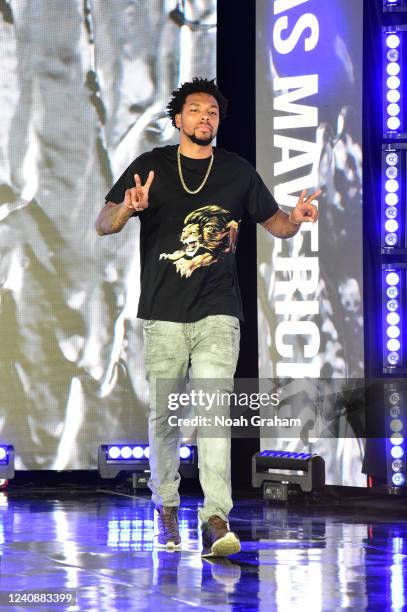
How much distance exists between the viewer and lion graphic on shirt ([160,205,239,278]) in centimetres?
397

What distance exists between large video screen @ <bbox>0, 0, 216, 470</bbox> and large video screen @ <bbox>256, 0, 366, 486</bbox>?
2.06ft

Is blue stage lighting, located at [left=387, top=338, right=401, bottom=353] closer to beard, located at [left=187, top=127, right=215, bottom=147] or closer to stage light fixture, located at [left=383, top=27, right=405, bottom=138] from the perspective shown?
stage light fixture, located at [left=383, top=27, right=405, bottom=138]

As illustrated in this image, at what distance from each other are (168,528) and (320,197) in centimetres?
306

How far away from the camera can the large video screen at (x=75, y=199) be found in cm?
688

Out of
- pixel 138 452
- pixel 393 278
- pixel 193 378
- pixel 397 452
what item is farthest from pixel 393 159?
pixel 193 378

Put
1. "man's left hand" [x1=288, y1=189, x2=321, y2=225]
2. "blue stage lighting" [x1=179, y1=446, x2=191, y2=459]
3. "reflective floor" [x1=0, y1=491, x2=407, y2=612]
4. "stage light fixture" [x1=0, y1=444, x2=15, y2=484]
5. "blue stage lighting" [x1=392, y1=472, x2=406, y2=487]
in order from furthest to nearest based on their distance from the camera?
"blue stage lighting" [x1=179, y1=446, x2=191, y2=459] → "stage light fixture" [x1=0, y1=444, x2=15, y2=484] → "blue stage lighting" [x1=392, y1=472, x2=406, y2=487] → "man's left hand" [x1=288, y1=189, x2=321, y2=225] → "reflective floor" [x1=0, y1=491, x2=407, y2=612]

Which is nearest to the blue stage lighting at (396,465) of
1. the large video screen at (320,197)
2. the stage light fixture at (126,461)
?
the large video screen at (320,197)

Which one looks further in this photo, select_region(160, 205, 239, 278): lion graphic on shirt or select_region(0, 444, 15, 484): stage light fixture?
select_region(0, 444, 15, 484): stage light fixture

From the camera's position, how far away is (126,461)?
6.74m

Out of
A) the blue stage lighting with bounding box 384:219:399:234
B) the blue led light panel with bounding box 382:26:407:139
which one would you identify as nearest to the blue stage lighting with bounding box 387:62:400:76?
the blue led light panel with bounding box 382:26:407:139

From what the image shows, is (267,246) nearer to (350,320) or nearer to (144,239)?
(350,320)

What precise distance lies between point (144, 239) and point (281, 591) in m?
1.54

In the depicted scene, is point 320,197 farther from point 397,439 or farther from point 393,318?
point 397,439

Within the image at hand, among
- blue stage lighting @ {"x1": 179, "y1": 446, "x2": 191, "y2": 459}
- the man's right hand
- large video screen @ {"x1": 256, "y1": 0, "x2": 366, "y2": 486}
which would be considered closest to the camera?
the man's right hand
